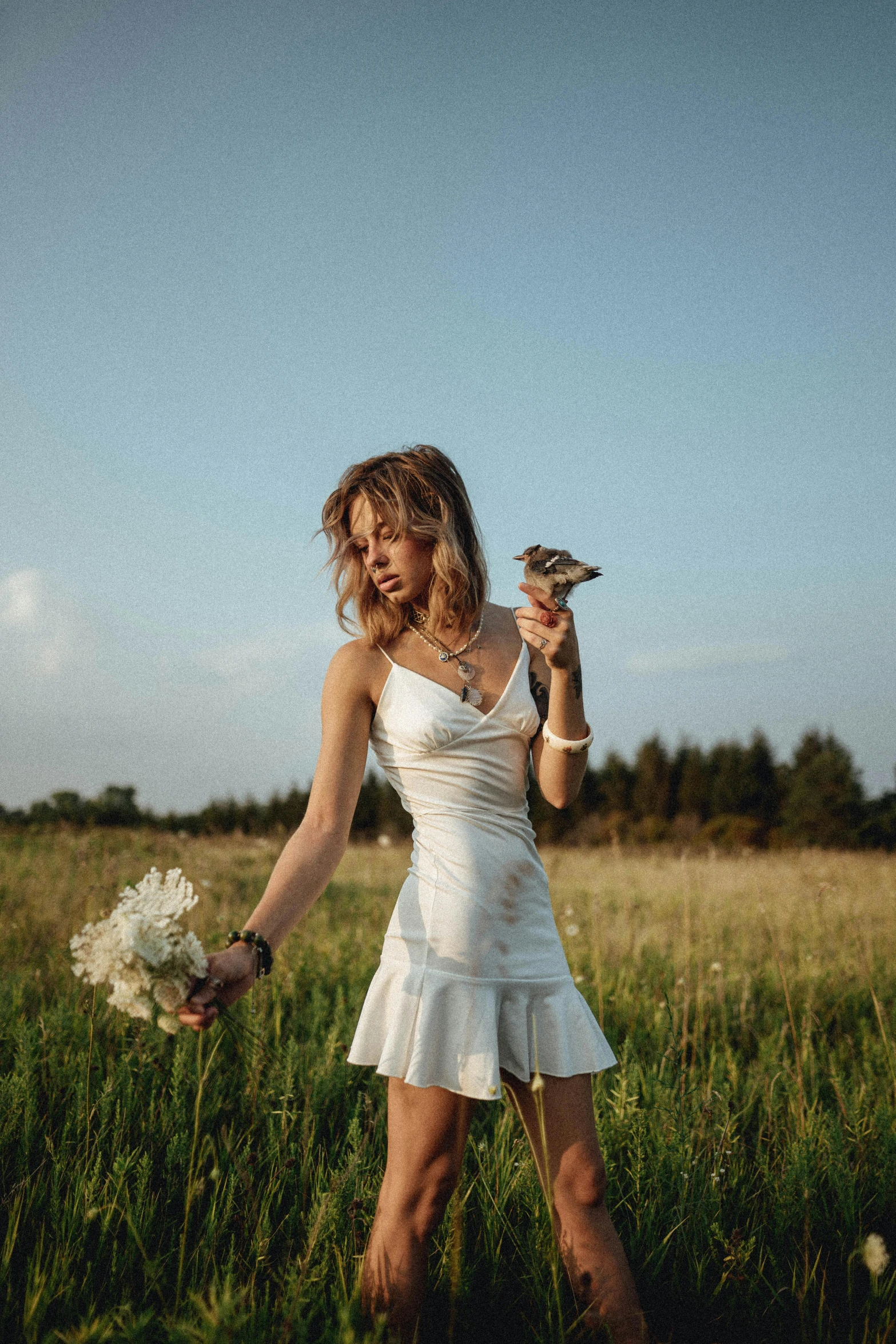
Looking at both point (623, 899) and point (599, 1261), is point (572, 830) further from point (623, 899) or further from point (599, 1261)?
point (599, 1261)

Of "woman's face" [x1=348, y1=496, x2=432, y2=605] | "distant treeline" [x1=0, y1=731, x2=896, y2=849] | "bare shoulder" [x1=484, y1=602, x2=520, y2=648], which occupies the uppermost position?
"woman's face" [x1=348, y1=496, x2=432, y2=605]

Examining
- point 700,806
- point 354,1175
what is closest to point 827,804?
point 700,806

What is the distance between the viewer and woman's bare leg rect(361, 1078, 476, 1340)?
1861 millimetres

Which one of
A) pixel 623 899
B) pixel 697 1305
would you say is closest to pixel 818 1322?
pixel 697 1305

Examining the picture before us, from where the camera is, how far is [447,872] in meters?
2.05

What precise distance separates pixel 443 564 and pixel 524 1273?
2.10 metres

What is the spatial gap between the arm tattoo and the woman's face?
16.8 inches

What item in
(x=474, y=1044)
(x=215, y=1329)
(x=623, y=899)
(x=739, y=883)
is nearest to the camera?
(x=215, y=1329)

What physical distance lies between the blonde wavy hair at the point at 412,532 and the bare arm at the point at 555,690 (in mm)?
299

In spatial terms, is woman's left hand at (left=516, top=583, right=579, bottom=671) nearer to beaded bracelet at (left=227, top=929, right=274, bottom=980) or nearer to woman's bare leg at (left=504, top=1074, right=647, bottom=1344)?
beaded bracelet at (left=227, top=929, right=274, bottom=980)

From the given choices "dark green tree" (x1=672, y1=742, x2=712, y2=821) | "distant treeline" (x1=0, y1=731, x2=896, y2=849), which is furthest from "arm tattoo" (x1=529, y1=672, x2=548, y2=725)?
"dark green tree" (x1=672, y1=742, x2=712, y2=821)

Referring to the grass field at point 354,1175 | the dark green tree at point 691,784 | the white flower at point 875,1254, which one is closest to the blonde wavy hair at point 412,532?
the grass field at point 354,1175

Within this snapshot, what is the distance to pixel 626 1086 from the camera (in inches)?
126

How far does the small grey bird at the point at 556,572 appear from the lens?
1818 millimetres
